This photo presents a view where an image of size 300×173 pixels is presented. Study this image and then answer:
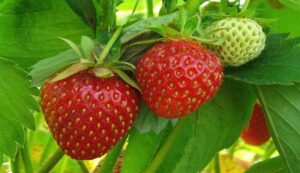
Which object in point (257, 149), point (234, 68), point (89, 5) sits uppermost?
point (89, 5)

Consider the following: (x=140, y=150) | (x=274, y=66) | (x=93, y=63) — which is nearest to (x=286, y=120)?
(x=274, y=66)

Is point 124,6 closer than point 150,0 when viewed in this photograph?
No

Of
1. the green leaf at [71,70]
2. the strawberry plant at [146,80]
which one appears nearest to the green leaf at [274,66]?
the strawberry plant at [146,80]

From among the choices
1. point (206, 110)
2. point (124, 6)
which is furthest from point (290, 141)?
point (124, 6)

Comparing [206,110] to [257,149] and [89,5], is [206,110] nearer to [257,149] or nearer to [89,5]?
[89,5]

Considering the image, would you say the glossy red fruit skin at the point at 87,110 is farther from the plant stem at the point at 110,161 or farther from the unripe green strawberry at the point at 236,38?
the plant stem at the point at 110,161

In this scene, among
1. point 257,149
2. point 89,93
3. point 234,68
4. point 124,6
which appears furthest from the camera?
point 257,149

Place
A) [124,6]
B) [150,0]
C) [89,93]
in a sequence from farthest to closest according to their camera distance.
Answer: [124,6]
[150,0]
[89,93]
